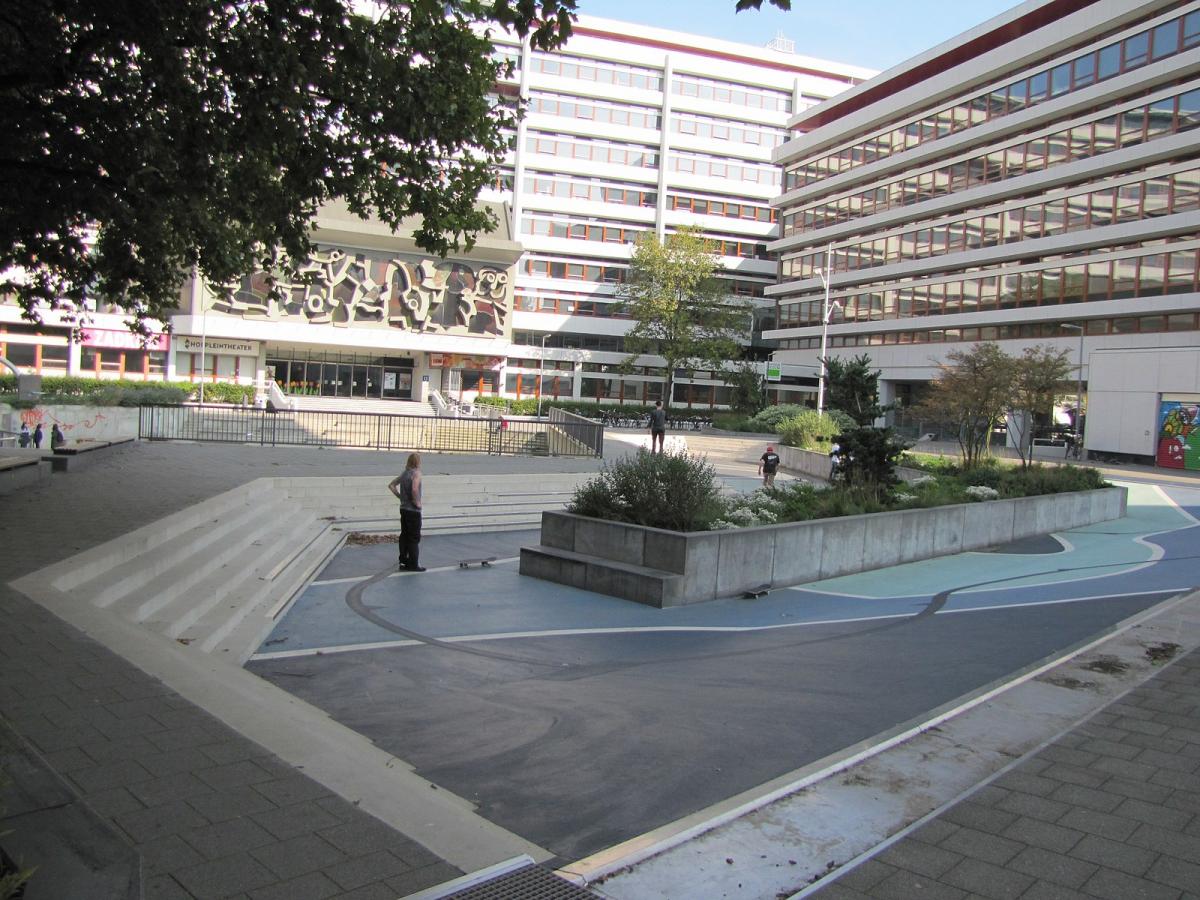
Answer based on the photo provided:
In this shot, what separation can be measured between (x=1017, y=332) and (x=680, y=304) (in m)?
22.8

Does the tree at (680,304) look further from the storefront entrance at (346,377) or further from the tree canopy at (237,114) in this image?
the tree canopy at (237,114)

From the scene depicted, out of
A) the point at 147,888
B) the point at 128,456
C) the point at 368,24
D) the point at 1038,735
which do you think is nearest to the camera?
the point at 147,888

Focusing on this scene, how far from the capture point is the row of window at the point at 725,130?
262ft

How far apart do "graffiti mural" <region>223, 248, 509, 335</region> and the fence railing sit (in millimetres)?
28679

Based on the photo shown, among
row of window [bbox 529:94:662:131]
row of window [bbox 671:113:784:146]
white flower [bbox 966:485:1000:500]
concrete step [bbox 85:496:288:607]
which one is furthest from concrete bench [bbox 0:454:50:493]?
row of window [bbox 671:113:784:146]

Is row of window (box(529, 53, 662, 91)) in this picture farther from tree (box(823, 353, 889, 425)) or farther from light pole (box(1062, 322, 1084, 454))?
tree (box(823, 353, 889, 425))

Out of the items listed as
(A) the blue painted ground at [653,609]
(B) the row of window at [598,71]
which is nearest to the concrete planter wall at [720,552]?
(A) the blue painted ground at [653,609]

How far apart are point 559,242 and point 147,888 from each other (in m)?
77.0

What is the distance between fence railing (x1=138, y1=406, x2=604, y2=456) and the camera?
2738cm

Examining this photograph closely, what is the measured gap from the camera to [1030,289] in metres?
56.4

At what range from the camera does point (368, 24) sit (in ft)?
31.3

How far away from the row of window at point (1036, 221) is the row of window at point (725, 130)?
14760 mm

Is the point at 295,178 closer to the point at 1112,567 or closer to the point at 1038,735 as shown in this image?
the point at 1038,735

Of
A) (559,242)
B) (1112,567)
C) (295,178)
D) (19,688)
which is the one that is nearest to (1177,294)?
(1112,567)
